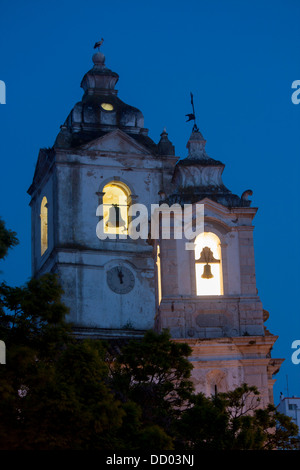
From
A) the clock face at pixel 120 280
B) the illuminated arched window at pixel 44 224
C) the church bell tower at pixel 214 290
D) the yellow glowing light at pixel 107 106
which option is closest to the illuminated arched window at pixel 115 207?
the clock face at pixel 120 280

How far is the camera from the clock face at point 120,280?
5291 centimetres

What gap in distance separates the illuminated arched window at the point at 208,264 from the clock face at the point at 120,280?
1143 cm

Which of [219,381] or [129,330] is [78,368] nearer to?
[219,381]

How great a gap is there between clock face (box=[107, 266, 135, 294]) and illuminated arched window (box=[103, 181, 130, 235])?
155cm

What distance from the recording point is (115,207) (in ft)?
177

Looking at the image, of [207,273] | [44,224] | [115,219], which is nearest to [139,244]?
[115,219]

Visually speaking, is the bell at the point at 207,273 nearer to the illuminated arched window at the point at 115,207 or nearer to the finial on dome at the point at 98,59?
the illuminated arched window at the point at 115,207

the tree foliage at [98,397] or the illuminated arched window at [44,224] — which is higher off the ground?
the illuminated arched window at [44,224]

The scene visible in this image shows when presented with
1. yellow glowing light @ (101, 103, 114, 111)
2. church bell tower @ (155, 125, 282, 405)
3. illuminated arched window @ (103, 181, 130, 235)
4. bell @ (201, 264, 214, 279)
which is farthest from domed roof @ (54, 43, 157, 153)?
bell @ (201, 264, 214, 279)

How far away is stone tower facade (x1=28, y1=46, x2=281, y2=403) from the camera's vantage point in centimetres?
4038

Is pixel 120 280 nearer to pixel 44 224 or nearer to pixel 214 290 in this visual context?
pixel 44 224

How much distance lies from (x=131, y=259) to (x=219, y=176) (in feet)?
36.5

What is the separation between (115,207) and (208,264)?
1290 centimetres

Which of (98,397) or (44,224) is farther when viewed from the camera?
(44,224)
